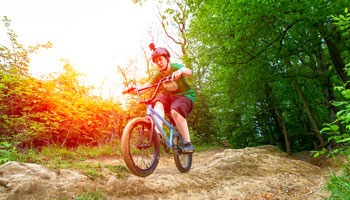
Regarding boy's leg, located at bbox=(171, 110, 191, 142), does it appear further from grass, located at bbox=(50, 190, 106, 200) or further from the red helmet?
grass, located at bbox=(50, 190, 106, 200)

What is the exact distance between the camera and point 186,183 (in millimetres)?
3098

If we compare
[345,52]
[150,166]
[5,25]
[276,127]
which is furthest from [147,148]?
[276,127]

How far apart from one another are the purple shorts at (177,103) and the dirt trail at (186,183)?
3.55 feet

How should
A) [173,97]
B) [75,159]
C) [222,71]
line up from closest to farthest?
[173,97] < [75,159] < [222,71]

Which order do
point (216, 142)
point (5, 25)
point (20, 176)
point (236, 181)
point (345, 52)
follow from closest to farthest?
point (20, 176)
point (236, 181)
point (5, 25)
point (345, 52)
point (216, 142)

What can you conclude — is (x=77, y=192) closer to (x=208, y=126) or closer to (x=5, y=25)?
(x=5, y=25)

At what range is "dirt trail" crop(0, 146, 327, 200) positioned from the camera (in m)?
2.26

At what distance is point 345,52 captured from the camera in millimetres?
5945

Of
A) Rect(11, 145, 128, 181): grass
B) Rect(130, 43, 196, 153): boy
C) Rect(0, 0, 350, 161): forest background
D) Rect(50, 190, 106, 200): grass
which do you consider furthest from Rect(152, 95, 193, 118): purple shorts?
Rect(0, 0, 350, 161): forest background

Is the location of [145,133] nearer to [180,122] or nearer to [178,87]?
[180,122]

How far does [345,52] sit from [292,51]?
148 cm

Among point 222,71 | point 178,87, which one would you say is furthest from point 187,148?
point 222,71

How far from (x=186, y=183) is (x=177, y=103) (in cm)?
126

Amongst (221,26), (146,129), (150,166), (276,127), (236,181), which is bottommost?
(236,181)
